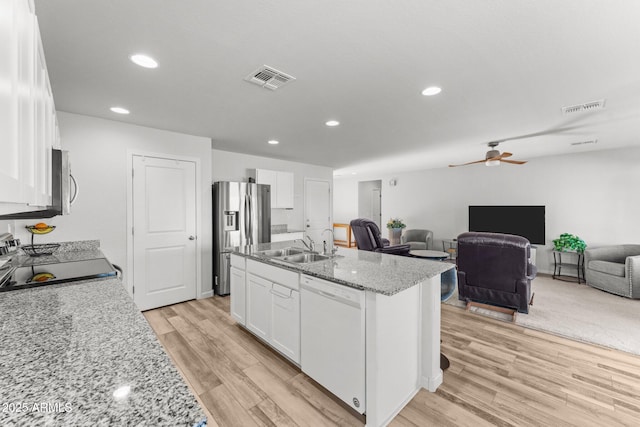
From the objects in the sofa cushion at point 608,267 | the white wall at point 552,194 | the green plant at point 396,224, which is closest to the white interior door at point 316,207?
the green plant at point 396,224

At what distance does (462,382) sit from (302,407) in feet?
4.14

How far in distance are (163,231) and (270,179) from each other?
2177mm

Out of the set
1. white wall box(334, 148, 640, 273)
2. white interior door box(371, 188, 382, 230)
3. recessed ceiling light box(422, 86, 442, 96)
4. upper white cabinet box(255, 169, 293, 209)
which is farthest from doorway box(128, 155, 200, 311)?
white interior door box(371, 188, 382, 230)

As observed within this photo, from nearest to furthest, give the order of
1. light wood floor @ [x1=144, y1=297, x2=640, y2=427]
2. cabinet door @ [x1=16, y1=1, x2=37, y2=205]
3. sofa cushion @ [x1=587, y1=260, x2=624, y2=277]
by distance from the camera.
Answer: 1. cabinet door @ [x1=16, y1=1, x2=37, y2=205]
2. light wood floor @ [x1=144, y1=297, x2=640, y2=427]
3. sofa cushion @ [x1=587, y1=260, x2=624, y2=277]

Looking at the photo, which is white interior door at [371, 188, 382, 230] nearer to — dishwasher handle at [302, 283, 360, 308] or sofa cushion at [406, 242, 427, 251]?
sofa cushion at [406, 242, 427, 251]

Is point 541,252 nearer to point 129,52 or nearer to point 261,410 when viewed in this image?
point 261,410

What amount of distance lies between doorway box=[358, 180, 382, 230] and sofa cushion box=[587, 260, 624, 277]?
5.66 meters

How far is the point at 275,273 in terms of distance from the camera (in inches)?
93.0

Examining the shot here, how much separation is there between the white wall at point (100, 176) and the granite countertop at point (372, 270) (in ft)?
6.28

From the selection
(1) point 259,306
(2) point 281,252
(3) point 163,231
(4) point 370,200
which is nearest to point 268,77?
(2) point 281,252

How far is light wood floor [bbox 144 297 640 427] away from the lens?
178cm

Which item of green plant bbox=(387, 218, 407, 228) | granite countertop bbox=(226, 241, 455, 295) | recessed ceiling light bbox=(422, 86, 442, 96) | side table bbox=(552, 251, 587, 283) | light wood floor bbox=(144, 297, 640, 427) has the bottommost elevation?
light wood floor bbox=(144, 297, 640, 427)

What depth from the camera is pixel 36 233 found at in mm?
2723

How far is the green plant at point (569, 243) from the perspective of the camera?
5016 millimetres
